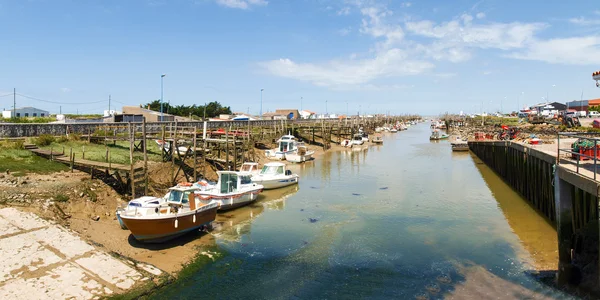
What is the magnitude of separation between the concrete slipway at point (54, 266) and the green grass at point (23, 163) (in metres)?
6.79

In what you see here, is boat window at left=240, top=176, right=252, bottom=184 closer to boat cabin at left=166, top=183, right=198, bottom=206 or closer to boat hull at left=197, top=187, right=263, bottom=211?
boat hull at left=197, top=187, right=263, bottom=211

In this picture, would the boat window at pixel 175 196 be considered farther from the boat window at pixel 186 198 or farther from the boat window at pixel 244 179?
the boat window at pixel 244 179

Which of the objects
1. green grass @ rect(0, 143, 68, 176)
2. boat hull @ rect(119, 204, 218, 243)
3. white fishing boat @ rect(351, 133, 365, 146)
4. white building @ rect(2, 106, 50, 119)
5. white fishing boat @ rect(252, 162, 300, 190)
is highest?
white building @ rect(2, 106, 50, 119)

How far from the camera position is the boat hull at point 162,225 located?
16.8 metres

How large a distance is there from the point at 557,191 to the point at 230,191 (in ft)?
58.2


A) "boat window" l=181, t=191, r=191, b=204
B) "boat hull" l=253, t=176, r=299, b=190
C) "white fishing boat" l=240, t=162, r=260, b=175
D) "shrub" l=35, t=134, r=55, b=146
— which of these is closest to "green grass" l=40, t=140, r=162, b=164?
"shrub" l=35, t=134, r=55, b=146

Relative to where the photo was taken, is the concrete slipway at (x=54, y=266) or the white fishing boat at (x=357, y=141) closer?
the concrete slipway at (x=54, y=266)

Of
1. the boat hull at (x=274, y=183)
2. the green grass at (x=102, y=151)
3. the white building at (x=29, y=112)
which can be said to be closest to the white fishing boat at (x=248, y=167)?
the boat hull at (x=274, y=183)

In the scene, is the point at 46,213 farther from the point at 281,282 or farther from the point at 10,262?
the point at 281,282

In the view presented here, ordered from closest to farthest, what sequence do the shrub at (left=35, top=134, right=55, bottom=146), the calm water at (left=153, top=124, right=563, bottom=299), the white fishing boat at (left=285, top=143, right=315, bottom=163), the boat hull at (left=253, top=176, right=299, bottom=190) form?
the calm water at (left=153, top=124, right=563, bottom=299) < the shrub at (left=35, top=134, right=55, bottom=146) < the boat hull at (left=253, top=176, right=299, bottom=190) < the white fishing boat at (left=285, top=143, right=315, bottom=163)

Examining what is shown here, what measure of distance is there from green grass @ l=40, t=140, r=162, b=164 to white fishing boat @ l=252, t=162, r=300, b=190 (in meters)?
8.77

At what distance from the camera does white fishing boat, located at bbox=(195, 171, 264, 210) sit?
950 inches

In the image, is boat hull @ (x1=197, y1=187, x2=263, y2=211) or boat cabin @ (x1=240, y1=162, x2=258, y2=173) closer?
boat hull @ (x1=197, y1=187, x2=263, y2=211)

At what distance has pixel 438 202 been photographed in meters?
28.0
